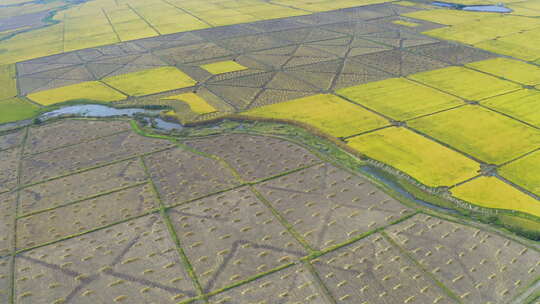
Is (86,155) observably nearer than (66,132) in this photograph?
Yes

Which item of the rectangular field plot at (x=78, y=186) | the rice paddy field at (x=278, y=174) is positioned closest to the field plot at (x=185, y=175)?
the rice paddy field at (x=278, y=174)

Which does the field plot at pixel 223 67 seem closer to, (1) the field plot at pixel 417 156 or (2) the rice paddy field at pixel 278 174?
(2) the rice paddy field at pixel 278 174

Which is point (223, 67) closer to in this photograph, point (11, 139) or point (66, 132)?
point (66, 132)

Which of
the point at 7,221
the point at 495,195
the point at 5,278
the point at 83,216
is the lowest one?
the point at 5,278

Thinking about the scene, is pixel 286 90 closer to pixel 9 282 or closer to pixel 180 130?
pixel 180 130

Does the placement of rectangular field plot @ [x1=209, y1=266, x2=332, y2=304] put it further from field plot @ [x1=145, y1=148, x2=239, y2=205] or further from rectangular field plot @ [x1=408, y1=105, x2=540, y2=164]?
rectangular field plot @ [x1=408, y1=105, x2=540, y2=164]

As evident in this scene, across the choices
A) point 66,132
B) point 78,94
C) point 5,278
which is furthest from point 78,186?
point 78,94
